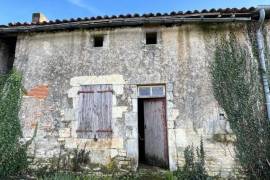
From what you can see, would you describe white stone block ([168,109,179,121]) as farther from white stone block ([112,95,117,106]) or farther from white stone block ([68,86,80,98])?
white stone block ([68,86,80,98])

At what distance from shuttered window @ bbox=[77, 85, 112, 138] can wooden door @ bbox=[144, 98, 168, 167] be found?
107cm

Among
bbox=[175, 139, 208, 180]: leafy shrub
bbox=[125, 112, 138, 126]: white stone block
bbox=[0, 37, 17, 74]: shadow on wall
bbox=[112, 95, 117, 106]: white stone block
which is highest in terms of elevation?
bbox=[0, 37, 17, 74]: shadow on wall

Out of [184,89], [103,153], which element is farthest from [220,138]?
[103,153]

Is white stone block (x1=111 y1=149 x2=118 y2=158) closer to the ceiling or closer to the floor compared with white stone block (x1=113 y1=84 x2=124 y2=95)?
closer to the floor

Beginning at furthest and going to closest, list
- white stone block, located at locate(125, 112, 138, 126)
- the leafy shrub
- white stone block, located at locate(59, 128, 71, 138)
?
white stone block, located at locate(59, 128, 71, 138) → white stone block, located at locate(125, 112, 138, 126) → the leafy shrub

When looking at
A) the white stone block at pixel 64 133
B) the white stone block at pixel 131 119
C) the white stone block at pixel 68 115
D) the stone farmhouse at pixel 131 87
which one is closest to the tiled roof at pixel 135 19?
the stone farmhouse at pixel 131 87

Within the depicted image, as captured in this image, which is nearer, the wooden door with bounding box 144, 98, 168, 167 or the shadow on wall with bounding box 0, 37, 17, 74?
the wooden door with bounding box 144, 98, 168, 167

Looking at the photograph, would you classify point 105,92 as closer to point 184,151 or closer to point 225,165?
point 184,151

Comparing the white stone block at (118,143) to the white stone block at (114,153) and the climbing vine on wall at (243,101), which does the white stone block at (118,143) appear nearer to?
the white stone block at (114,153)

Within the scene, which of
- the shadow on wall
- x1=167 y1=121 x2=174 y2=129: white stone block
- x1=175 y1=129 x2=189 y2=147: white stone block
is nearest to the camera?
x1=175 y1=129 x2=189 y2=147: white stone block

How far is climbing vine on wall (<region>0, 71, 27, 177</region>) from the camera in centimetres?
716

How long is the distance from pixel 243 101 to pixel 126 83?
9.94ft

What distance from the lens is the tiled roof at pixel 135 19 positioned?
24.3ft

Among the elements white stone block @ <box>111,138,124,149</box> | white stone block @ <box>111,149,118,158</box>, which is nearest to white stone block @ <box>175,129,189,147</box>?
white stone block @ <box>111,138,124,149</box>
